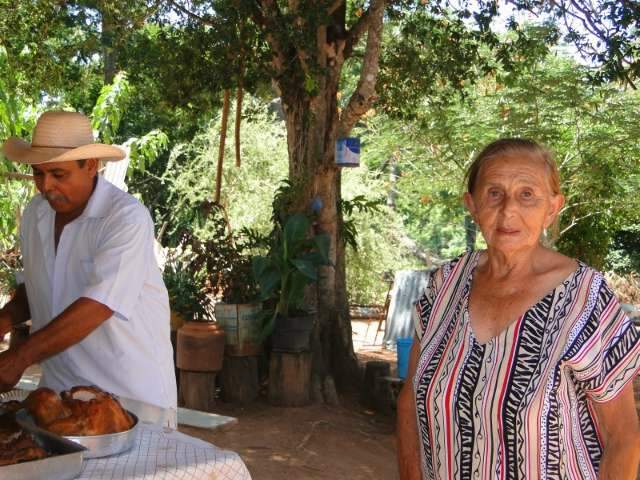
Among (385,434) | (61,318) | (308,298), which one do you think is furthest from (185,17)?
(61,318)

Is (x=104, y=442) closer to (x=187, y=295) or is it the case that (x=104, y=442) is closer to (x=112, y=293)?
(x=112, y=293)

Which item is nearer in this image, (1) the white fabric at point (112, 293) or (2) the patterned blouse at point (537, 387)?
(2) the patterned blouse at point (537, 387)

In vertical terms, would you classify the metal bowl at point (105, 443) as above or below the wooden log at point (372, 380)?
above

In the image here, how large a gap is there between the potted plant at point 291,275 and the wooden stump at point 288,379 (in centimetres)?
9

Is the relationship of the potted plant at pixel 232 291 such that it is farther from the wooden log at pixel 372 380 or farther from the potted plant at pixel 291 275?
the wooden log at pixel 372 380

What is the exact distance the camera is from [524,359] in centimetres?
204

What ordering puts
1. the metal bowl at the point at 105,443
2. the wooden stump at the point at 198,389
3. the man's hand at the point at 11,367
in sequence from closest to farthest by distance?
1. the metal bowl at the point at 105,443
2. the man's hand at the point at 11,367
3. the wooden stump at the point at 198,389

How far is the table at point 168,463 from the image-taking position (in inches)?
82.2

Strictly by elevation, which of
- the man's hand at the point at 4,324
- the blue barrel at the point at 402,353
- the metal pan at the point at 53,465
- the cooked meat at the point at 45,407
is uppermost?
the man's hand at the point at 4,324

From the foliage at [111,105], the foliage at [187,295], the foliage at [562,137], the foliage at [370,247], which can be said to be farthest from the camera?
the foliage at [370,247]

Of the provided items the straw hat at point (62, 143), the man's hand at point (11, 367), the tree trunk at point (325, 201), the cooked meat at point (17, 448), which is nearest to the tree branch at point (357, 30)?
the tree trunk at point (325, 201)

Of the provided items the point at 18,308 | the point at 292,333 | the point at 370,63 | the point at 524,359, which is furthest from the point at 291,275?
the point at 524,359

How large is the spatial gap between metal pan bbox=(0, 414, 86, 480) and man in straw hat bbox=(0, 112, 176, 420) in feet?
2.10

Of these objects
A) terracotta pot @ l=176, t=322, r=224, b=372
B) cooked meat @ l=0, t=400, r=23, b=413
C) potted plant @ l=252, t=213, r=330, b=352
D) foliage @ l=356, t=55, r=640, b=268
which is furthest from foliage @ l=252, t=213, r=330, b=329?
foliage @ l=356, t=55, r=640, b=268
